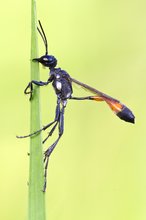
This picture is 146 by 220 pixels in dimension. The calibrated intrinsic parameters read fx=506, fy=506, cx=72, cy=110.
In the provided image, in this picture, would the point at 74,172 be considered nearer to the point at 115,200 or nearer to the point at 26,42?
the point at 115,200

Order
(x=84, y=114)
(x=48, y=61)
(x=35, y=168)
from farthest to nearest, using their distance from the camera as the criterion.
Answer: (x=84, y=114) → (x=48, y=61) → (x=35, y=168)

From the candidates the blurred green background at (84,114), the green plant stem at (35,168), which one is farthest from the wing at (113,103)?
the green plant stem at (35,168)

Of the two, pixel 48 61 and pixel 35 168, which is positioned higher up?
pixel 48 61

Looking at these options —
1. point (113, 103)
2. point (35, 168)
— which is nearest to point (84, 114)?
point (113, 103)

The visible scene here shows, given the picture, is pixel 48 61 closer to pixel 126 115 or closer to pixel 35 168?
pixel 126 115

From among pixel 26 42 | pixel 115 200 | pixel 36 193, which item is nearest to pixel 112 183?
pixel 115 200

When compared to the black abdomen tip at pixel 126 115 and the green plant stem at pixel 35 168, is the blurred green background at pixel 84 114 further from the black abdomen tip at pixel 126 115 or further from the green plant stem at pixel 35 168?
the green plant stem at pixel 35 168

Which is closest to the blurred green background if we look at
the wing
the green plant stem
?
the wing

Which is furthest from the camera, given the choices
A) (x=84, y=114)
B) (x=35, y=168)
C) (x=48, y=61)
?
(x=84, y=114)
